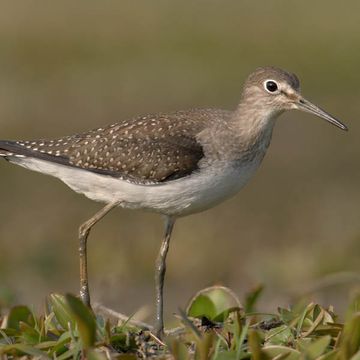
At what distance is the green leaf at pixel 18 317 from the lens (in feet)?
19.0

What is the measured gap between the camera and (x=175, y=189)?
723 centimetres

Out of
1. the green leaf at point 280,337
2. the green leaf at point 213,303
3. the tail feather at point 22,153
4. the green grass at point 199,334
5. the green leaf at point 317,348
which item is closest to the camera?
the green leaf at point 317,348

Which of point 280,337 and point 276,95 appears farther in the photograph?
point 276,95

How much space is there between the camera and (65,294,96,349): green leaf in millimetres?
5035

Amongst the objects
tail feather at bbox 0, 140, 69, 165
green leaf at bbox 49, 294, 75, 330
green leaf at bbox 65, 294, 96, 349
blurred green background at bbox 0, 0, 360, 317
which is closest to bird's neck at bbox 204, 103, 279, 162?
tail feather at bbox 0, 140, 69, 165

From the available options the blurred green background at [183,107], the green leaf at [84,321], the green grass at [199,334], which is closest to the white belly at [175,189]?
the blurred green background at [183,107]

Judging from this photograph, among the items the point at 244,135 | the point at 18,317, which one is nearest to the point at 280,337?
the point at 18,317

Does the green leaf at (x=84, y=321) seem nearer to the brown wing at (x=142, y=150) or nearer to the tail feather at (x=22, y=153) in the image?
the brown wing at (x=142, y=150)

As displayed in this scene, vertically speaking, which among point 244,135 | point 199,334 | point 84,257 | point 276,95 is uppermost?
point 276,95

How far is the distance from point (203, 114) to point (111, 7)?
77.4 feet

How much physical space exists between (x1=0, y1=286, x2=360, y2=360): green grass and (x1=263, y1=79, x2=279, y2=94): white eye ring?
1851 millimetres

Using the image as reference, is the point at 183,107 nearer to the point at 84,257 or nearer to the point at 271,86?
the point at 271,86

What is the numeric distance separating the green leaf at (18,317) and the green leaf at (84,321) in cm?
71

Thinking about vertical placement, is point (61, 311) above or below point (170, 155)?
below
